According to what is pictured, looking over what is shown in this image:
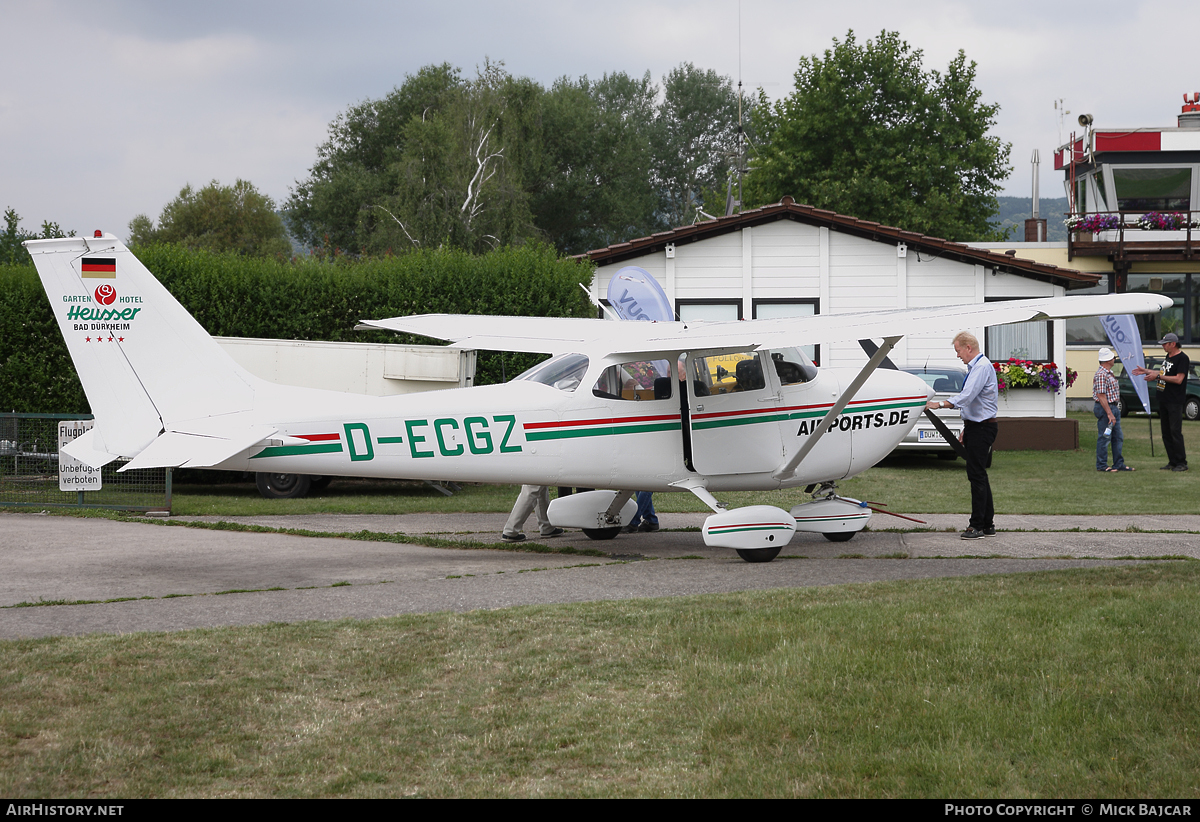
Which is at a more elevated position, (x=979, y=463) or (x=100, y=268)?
(x=100, y=268)

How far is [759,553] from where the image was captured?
915cm

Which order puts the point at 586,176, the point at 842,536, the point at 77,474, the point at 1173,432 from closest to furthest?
1. the point at 842,536
2. the point at 77,474
3. the point at 1173,432
4. the point at 586,176

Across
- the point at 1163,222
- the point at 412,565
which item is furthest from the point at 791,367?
the point at 1163,222

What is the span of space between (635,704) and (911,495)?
10.1 metres

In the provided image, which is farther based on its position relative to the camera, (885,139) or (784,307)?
(885,139)

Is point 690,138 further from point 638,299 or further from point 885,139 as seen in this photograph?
point 638,299

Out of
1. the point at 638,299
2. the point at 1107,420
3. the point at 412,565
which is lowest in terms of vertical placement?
the point at 412,565

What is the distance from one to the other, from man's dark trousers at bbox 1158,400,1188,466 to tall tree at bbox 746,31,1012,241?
28375mm

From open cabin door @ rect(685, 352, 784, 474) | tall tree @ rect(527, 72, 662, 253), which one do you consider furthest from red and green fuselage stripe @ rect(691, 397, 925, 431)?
tall tree @ rect(527, 72, 662, 253)

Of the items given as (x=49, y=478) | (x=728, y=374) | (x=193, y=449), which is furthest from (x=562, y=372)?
(x=49, y=478)

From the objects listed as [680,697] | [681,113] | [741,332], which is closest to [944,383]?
[741,332]

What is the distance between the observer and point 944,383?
1817cm

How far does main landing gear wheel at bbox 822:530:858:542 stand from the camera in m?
10.3

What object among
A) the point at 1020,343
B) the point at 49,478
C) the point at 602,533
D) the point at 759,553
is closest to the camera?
the point at 759,553
